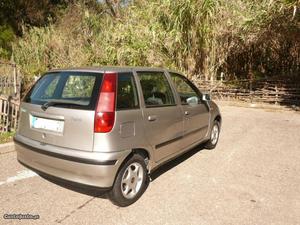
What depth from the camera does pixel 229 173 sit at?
4582mm

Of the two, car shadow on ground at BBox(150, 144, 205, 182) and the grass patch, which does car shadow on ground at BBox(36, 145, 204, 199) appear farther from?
the grass patch

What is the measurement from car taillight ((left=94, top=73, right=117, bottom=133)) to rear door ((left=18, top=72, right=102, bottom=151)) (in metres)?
0.06

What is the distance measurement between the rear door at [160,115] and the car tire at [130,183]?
282mm

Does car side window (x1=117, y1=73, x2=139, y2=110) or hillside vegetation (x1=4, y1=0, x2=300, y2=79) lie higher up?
hillside vegetation (x1=4, y1=0, x2=300, y2=79)

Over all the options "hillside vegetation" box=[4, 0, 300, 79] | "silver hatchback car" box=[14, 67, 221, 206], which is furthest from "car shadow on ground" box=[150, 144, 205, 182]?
"hillside vegetation" box=[4, 0, 300, 79]

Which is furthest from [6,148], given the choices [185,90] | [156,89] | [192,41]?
[192,41]

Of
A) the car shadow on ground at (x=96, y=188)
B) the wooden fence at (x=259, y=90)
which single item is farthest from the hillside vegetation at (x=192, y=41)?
the car shadow on ground at (x=96, y=188)

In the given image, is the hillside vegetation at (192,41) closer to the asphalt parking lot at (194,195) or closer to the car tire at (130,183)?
the asphalt parking lot at (194,195)

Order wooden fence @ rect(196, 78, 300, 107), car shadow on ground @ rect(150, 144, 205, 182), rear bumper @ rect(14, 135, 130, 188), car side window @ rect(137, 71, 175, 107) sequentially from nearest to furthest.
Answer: rear bumper @ rect(14, 135, 130, 188), car side window @ rect(137, 71, 175, 107), car shadow on ground @ rect(150, 144, 205, 182), wooden fence @ rect(196, 78, 300, 107)

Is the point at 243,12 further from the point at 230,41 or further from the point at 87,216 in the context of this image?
the point at 87,216

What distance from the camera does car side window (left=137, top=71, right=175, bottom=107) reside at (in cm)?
377

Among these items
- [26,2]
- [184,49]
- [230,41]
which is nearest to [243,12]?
[230,41]

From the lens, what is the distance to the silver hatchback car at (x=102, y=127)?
314 centimetres

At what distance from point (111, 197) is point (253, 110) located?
828 centimetres
